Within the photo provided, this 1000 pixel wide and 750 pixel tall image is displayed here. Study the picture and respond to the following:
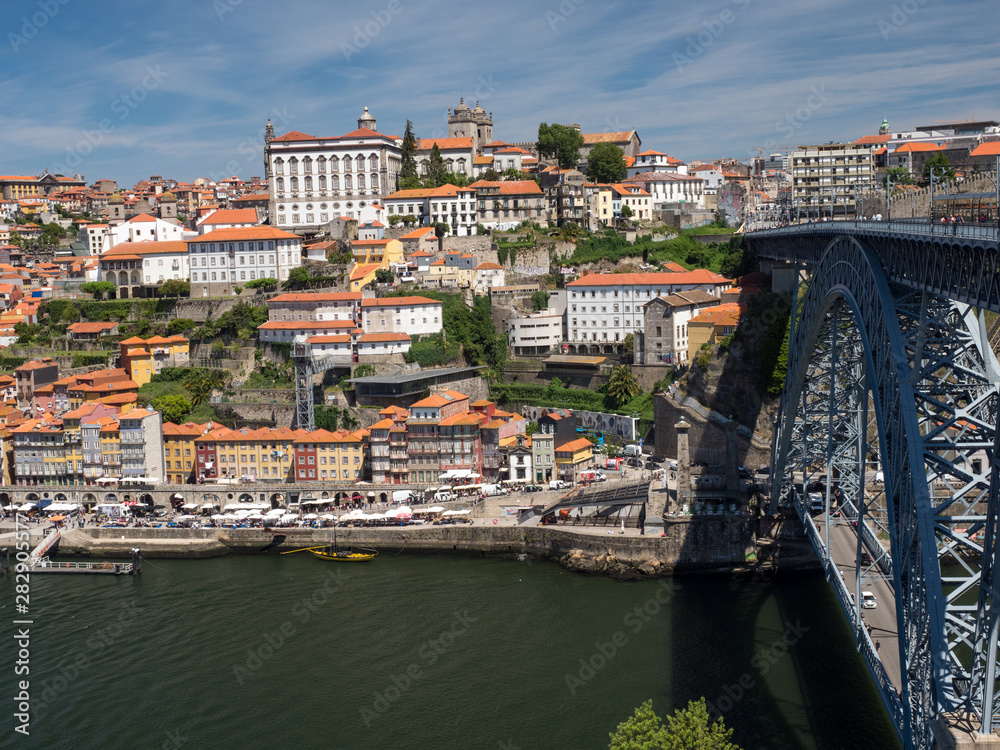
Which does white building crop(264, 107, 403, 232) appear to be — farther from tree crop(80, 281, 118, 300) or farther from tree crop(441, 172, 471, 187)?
tree crop(80, 281, 118, 300)

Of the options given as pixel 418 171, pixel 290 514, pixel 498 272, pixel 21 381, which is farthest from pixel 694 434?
pixel 418 171

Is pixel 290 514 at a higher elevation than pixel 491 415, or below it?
below

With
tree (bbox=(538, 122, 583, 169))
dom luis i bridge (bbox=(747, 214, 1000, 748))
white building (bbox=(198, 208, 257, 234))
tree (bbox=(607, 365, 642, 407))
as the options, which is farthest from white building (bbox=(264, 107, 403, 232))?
dom luis i bridge (bbox=(747, 214, 1000, 748))

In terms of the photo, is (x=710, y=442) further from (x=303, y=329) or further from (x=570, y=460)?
(x=303, y=329)

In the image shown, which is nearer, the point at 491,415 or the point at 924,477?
the point at 924,477

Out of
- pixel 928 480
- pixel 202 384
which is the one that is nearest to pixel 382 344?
pixel 202 384

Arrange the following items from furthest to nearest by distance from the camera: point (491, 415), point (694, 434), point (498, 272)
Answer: point (498, 272) < point (491, 415) < point (694, 434)

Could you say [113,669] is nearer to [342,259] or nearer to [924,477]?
[924,477]
